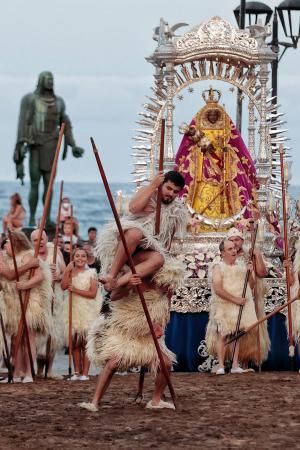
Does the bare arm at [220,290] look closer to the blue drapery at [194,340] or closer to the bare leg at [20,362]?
the blue drapery at [194,340]

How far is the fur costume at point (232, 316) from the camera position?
1494 cm

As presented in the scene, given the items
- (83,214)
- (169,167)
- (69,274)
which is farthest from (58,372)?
(83,214)

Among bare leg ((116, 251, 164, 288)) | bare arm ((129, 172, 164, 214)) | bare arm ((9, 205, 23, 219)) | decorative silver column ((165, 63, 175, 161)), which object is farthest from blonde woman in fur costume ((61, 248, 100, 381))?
bare leg ((116, 251, 164, 288))

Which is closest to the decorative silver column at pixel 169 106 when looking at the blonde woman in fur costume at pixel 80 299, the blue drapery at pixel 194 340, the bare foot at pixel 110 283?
the blue drapery at pixel 194 340

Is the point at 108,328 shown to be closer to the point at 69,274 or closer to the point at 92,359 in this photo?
the point at 92,359

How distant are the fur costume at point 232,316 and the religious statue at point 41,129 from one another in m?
5.86

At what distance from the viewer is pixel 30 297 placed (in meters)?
14.2

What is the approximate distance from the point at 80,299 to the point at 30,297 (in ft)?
2.58

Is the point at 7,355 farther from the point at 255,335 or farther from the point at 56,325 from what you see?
the point at 255,335

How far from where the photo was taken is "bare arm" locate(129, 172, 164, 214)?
37.7 feet

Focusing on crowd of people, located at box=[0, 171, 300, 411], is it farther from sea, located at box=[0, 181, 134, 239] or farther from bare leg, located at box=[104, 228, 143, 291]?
sea, located at box=[0, 181, 134, 239]

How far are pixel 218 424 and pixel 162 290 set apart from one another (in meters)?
1.24

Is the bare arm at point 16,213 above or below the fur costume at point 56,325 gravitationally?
above

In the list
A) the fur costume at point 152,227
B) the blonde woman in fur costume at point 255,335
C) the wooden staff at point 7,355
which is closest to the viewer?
the fur costume at point 152,227
